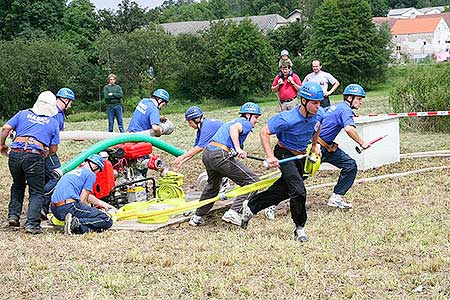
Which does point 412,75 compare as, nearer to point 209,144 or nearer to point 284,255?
point 209,144

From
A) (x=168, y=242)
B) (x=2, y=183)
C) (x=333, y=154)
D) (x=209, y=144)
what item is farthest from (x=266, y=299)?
(x=2, y=183)

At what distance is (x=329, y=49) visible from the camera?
5341 cm

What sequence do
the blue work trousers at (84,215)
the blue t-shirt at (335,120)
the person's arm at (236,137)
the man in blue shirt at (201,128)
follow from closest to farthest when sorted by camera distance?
1. the person's arm at (236,137)
2. the blue work trousers at (84,215)
3. the blue t-shirt at (335,120)
4. the man in blue shirt at (201,128)

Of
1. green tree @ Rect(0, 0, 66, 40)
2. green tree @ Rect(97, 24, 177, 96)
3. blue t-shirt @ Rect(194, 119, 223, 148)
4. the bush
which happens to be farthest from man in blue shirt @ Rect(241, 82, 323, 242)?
green tree @ Rect(0, 0, 66, 40)

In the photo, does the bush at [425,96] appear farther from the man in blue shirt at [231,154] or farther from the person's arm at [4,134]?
the person's arm at [4,134]

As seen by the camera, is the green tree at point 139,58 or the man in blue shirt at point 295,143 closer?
the man in blue shirt at point 295,143

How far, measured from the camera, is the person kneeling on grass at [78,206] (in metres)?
9.16

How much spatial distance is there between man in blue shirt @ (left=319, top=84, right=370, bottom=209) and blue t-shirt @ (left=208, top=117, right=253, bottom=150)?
123 centimetres

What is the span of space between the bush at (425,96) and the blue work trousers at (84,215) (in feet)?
36.4

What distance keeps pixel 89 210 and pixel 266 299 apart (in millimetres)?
3988

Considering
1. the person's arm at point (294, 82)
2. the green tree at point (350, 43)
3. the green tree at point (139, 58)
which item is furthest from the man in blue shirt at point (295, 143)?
the green tree at point (350, 43)

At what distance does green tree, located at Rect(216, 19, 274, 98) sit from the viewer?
51438 millimetres

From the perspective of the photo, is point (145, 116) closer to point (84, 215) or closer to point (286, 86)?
point (84, 215)

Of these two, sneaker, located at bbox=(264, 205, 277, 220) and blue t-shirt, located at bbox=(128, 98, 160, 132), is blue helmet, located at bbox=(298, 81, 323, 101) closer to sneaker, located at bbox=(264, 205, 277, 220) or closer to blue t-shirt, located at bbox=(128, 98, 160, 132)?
sneaker, located at bbox=(264, 205, 277, 220)
